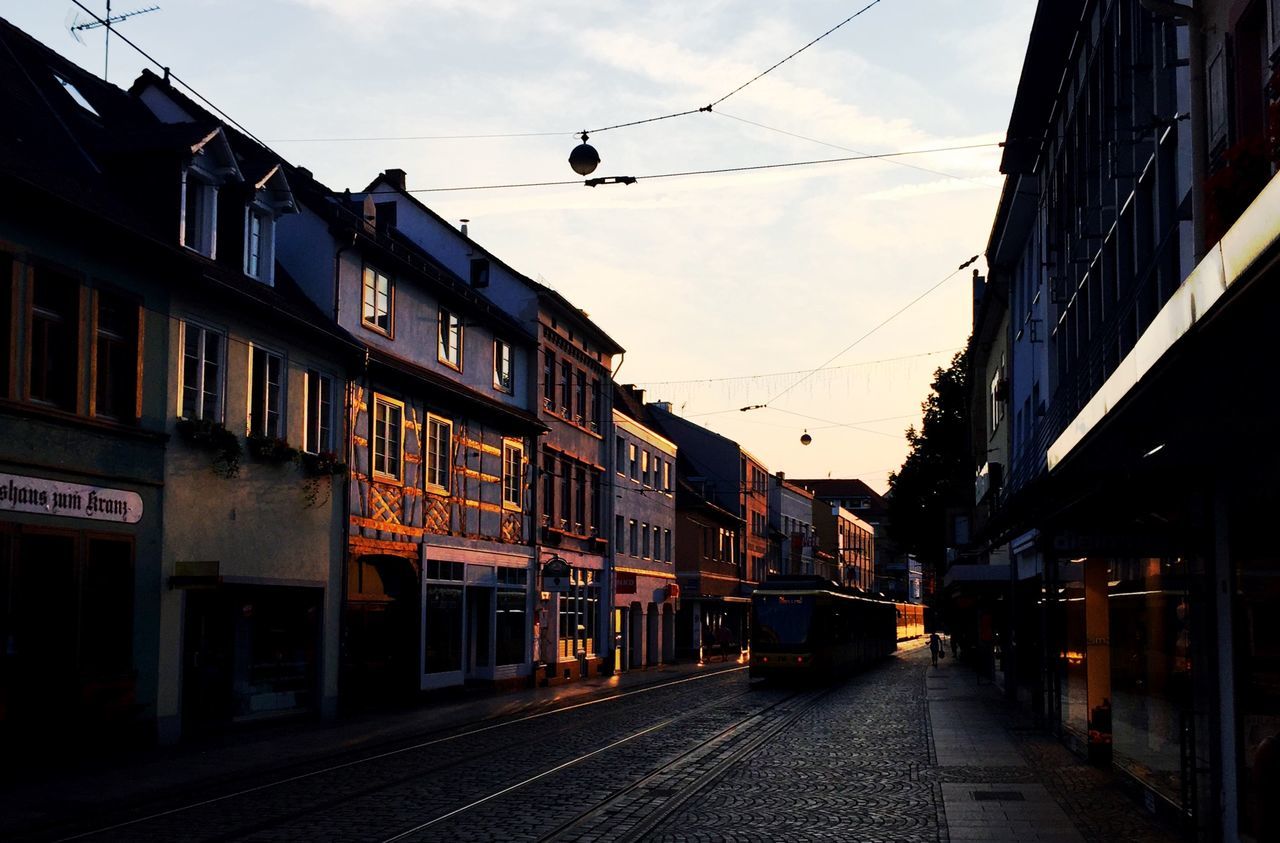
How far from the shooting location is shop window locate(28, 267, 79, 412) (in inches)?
758

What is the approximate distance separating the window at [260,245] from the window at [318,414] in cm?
205

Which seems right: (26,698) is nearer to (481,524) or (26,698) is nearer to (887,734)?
(887,734)

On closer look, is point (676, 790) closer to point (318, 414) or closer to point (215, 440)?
point (215, 440)

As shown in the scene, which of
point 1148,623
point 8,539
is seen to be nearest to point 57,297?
point 8,539

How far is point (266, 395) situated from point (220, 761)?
7879 millimetres

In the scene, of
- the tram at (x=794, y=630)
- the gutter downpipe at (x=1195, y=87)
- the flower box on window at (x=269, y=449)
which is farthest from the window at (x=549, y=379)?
the gutter downpipe at (x=1195, y=87)

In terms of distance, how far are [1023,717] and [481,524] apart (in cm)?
1431

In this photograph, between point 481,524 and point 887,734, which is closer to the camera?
point 887,734

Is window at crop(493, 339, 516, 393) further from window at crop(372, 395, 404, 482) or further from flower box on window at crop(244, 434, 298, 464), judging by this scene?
flower box on window at crop(244, 434, 298, 464)

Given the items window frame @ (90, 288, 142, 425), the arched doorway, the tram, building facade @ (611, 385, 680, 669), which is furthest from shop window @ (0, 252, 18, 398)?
building facade @ (611, 385, 680, 669)

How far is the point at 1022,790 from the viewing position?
1627 centimetres

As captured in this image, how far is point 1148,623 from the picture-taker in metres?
14.9

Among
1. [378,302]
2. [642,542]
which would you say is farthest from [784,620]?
[378,302]

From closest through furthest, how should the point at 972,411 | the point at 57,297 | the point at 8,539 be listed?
the point at 8,539 < the point at 57,297 < the point at 972,411
